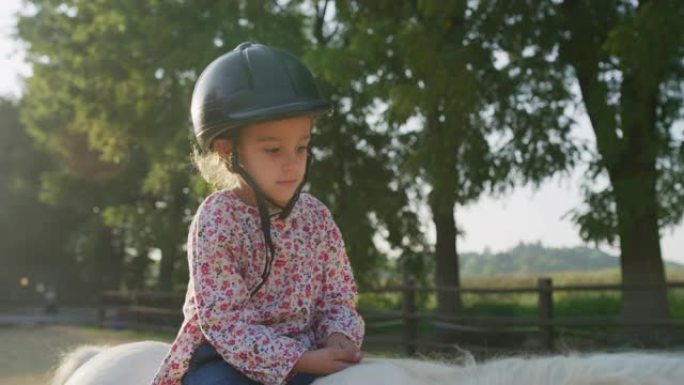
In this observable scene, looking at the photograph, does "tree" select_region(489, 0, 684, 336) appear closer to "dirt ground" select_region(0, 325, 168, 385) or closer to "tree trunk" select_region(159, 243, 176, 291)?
"dirt ground" select_region(0, 325, 168, 385)

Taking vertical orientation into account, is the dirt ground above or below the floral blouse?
below

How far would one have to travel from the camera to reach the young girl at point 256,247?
2061 millimetres

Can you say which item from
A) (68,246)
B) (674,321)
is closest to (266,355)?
(674,321)

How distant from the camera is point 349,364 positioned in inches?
81.6

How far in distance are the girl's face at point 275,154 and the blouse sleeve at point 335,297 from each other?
26 centimetres

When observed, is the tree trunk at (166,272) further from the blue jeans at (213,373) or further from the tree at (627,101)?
the blue jeans at (213,373)

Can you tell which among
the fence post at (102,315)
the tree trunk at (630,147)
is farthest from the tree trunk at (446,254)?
the fence post at (102,315)

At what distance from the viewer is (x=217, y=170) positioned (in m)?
2.29

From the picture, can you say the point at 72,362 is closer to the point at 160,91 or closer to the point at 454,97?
the point at 454,97

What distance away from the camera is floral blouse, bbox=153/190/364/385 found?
206cm

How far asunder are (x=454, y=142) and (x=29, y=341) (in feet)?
32.9

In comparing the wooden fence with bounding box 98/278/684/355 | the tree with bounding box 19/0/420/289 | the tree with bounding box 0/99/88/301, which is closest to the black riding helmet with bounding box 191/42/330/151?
the wooden fence with bounding box 98/278/684/355

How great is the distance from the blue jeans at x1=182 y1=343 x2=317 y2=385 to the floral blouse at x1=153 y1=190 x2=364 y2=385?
0.02 m

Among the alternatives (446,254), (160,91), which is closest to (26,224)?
(160,91)
